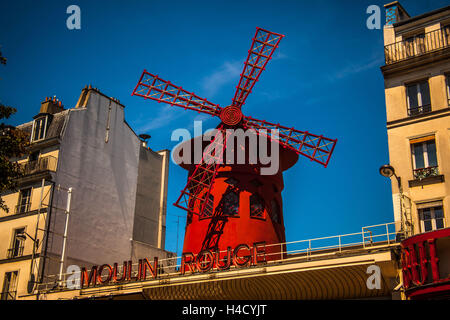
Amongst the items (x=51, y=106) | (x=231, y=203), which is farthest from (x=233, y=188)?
(x=51, y=106)

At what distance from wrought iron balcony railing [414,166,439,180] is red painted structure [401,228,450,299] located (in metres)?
2.54

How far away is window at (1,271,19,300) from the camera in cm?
2634

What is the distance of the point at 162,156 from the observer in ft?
114

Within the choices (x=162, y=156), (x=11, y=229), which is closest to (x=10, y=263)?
(x=11, y=229)

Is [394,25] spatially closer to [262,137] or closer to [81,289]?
[262,137]

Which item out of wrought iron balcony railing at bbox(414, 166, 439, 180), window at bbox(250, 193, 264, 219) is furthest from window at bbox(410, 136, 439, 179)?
window at bbox(250, 193, 264, 219)

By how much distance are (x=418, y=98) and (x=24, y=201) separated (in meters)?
18.8

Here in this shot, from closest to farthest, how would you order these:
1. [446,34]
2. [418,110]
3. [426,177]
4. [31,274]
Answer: [426,177] → [418,110] → [446,34] → [31,274]

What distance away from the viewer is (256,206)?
2427cm

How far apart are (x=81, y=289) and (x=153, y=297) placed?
3401mm

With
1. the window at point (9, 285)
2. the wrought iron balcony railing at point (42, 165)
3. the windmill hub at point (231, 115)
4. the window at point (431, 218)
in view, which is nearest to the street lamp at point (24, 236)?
the window at point (9, 285)

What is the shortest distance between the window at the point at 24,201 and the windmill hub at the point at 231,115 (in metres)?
10.4

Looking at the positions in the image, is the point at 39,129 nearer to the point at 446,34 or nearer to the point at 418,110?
the point at 418,110

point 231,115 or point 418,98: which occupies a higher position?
point 231,115
